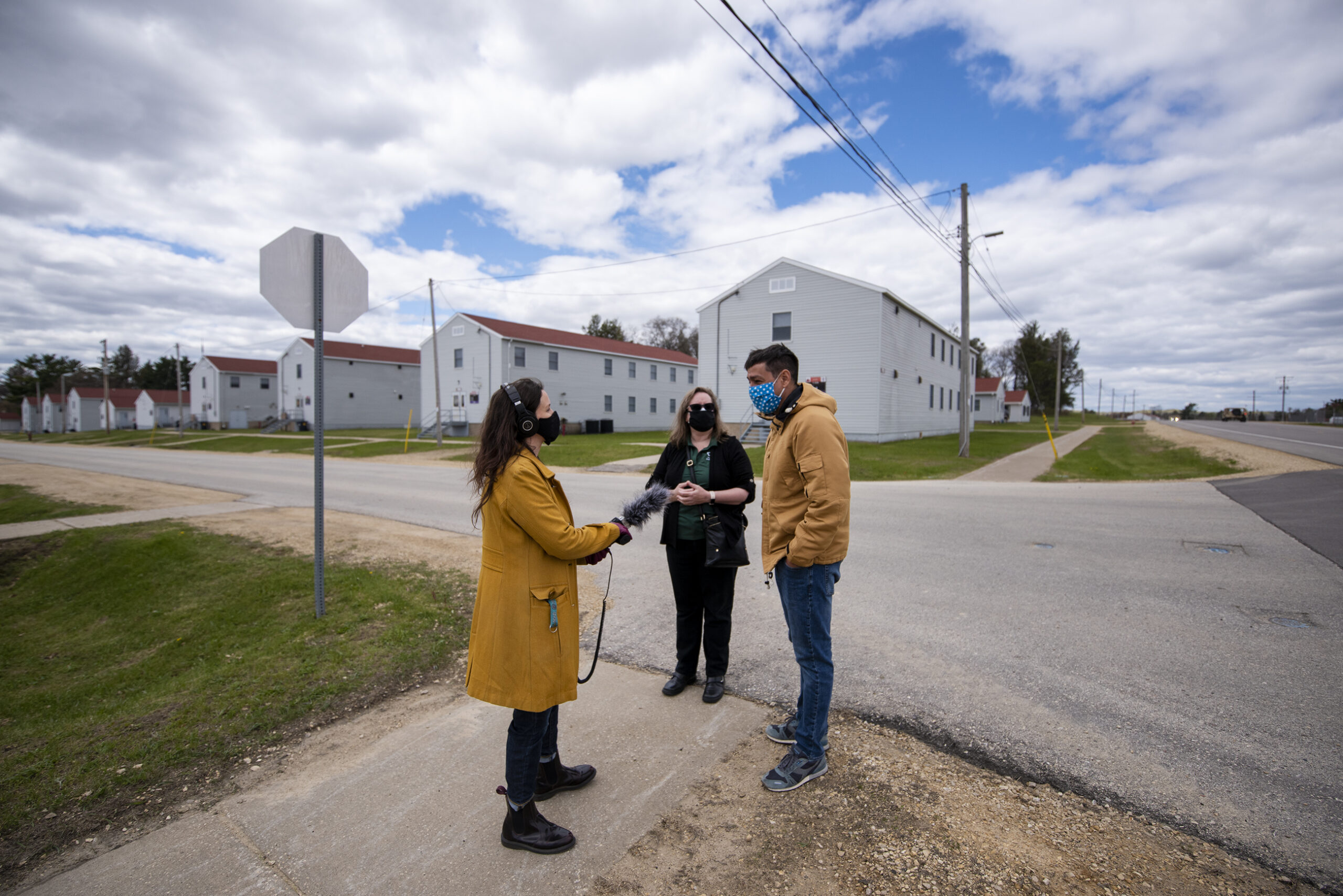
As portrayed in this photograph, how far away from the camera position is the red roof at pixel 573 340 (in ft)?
127

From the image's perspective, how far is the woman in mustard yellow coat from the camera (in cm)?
254

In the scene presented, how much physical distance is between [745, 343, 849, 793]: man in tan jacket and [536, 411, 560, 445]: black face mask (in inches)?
35.7

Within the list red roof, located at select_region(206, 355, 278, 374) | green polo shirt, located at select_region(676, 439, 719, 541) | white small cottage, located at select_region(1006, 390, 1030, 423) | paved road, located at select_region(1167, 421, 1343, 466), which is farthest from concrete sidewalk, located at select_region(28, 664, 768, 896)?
white small cottage, located at select_region(1006, 390, 1030, 423)

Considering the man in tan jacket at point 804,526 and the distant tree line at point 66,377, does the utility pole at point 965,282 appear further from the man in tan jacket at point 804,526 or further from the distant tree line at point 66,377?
the distant tree line at point 66,377

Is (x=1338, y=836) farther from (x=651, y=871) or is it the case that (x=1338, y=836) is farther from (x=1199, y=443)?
(x=1199, y=443)

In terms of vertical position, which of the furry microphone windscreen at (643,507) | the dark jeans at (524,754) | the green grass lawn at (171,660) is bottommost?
the green grass lawn at (171,660)

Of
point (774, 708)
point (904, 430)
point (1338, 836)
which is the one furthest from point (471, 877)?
point (904, 430)

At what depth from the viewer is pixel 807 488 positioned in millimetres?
2959

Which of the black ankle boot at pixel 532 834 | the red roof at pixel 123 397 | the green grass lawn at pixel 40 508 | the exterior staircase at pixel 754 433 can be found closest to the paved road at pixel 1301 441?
the exterior staircase at pixel 754 433

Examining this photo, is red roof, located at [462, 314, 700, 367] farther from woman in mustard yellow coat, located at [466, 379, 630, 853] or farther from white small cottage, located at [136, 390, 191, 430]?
white small cottage, located at [136, 390, 191, 430]

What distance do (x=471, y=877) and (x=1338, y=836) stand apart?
347cm

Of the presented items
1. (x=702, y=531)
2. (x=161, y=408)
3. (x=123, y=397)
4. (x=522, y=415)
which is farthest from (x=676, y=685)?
(x=123, y=397)

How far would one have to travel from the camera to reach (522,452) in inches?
103

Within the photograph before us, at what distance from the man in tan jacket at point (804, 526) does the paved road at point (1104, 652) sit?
0.81 metres
